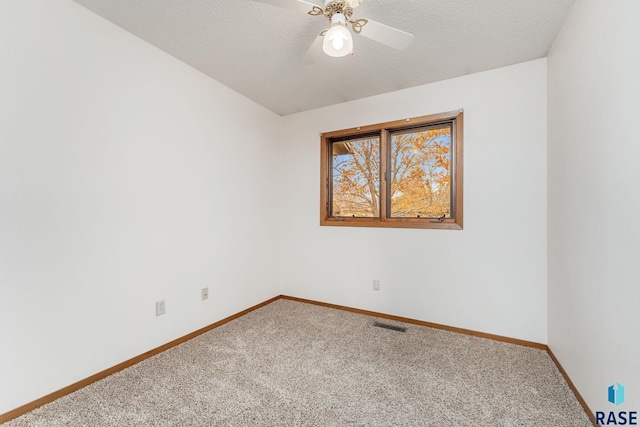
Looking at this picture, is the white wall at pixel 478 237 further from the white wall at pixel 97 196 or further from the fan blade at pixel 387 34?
the white wall at pixel 97 196

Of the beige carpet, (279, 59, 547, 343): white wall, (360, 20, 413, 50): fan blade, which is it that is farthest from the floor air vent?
(360, 20, 413, 50): fan blade

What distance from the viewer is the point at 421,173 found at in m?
2.81

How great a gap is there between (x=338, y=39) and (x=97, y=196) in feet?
5.96

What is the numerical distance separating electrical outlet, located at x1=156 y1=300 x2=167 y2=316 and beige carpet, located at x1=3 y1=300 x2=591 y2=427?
324 mm

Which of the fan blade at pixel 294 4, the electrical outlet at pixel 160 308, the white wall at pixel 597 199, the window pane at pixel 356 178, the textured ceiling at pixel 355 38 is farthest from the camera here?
the window pane at pixel 356 178

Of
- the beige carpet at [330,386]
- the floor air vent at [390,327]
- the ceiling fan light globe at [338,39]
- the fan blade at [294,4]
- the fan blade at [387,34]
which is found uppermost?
the fan blade at [294,4]

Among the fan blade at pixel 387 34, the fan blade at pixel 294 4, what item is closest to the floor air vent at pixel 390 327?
the fan blade at pixel 387 34

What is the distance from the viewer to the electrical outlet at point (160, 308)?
2.16 m

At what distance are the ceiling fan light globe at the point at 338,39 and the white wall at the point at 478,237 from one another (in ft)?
5.20

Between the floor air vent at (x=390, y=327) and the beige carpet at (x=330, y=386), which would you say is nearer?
the beige carpet at (x=330, y=386)

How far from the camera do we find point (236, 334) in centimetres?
247

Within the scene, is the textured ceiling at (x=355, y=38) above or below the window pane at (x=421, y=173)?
above

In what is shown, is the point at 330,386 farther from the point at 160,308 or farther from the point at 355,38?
the point at 355,38

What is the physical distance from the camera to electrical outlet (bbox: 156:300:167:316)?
85.2 inches
